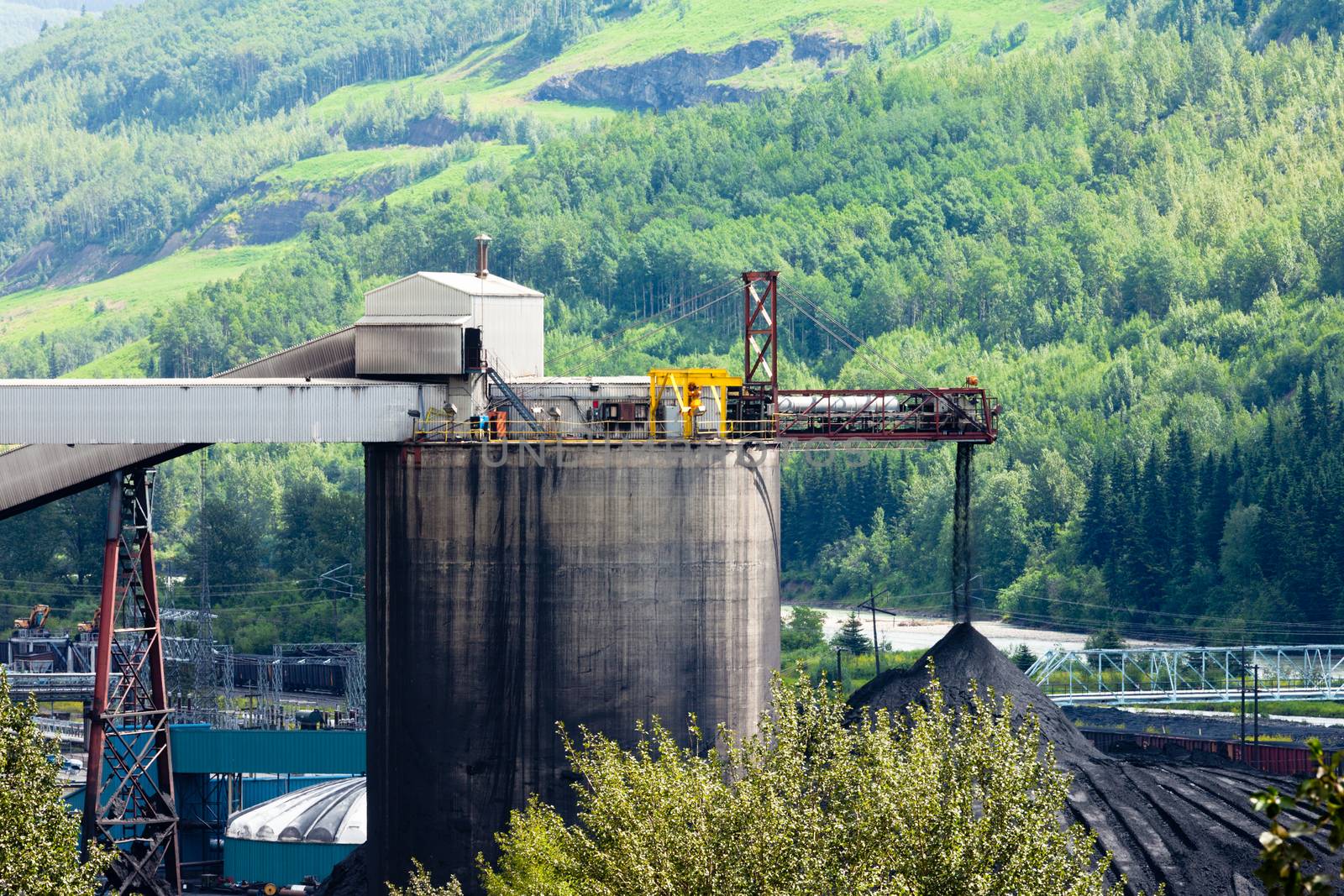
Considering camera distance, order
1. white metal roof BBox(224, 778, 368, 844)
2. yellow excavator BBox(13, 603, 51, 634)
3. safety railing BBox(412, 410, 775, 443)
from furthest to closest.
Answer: yellow excavator BBox(13, 603, 51, 634)
white metal roof BBox(224, 778, 368, 844)
safety railing BBox(412, 410, 775, 443)

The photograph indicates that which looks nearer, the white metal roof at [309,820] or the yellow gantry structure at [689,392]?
the yellow gantry structure at [689,392]

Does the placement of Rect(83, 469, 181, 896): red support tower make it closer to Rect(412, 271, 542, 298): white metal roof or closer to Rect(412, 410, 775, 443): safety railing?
Rect(412, 410, 775, 443): safety railing

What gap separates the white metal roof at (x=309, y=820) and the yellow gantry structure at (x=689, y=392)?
147ft

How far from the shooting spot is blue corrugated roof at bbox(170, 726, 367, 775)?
4638 inches

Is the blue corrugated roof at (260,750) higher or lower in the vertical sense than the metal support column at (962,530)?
lower

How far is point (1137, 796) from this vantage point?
69188mm

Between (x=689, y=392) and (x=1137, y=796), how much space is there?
18.2m

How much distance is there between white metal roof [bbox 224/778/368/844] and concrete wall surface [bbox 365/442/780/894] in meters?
41.5

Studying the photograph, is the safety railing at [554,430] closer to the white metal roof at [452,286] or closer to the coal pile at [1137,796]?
the white metal roof at [452,286]

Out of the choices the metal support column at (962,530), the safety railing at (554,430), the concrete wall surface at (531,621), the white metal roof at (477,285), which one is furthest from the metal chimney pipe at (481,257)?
the metal support column at (962,530)

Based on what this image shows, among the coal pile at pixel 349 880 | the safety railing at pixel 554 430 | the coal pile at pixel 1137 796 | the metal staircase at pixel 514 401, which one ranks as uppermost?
the metal staircase at pixel 514 401

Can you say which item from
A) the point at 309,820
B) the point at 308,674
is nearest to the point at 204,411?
the point at 309,820

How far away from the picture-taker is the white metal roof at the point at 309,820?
364 feet

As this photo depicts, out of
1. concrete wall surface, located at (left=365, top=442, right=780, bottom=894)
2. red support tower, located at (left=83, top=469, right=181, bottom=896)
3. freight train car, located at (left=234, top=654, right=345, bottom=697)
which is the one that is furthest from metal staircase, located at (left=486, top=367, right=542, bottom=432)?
freight train car, located at (left=234, top=654, right=345, bottom=697)
